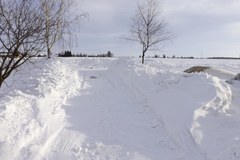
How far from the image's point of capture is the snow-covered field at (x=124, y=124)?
655cm

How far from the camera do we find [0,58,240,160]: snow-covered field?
21.5 ft

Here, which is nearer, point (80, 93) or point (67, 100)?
point (67, 100)

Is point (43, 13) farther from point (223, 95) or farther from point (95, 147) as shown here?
point (223, 95)

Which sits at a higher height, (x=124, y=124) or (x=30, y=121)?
(x=30, y=121)

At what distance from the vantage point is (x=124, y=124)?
28.5 feet

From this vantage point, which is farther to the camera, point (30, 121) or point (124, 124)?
point (124, 124)

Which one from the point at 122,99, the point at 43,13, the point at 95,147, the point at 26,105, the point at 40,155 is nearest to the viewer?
the point at 40,155

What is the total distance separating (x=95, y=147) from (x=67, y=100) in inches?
177

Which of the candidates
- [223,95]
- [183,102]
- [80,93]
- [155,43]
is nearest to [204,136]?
[183,102]

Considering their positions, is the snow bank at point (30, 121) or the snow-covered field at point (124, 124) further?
the snow-covered field at point (124, 124)

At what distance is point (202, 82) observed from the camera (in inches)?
440

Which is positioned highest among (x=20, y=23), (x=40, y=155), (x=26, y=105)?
(x=20, y=23)

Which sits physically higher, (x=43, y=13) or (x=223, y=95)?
(x=43, y=13)

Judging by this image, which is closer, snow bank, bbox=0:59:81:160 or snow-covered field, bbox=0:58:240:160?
snow bank, bbox=0:59:81:160
